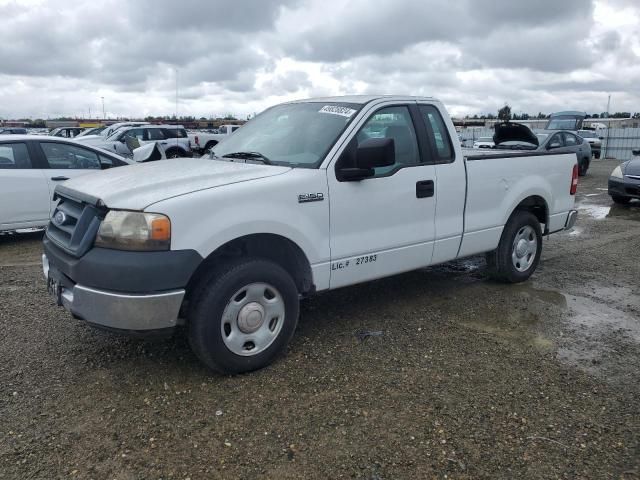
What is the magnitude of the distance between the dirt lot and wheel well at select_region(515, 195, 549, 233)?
103 cm

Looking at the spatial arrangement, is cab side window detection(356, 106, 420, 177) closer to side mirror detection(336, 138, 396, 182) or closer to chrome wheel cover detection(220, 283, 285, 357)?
side mirror detection(336, 138, 396, 182)

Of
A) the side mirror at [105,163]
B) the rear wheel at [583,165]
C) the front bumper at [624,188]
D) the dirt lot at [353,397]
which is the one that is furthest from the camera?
the rear wheel at [583,165]

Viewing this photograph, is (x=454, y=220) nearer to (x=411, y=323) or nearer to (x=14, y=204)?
(x=411, y=323)

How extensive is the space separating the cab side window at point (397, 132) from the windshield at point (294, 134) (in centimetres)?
20

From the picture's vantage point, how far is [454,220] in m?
4.89

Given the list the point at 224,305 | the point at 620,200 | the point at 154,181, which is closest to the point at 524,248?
the point at 224,305

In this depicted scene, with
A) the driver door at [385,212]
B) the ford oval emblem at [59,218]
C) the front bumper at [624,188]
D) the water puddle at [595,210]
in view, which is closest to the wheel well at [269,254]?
the driver door at [385,212]

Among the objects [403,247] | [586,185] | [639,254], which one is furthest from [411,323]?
[586,185]

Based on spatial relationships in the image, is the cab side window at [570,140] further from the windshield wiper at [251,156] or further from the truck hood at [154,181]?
the truck hood at [154,181]

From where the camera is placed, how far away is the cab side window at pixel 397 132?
4.36 metres

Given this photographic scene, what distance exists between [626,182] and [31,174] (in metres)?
10.8

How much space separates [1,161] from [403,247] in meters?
5.90

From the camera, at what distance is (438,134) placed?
483 centimetres

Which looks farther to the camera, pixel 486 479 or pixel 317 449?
pixel 317 449
